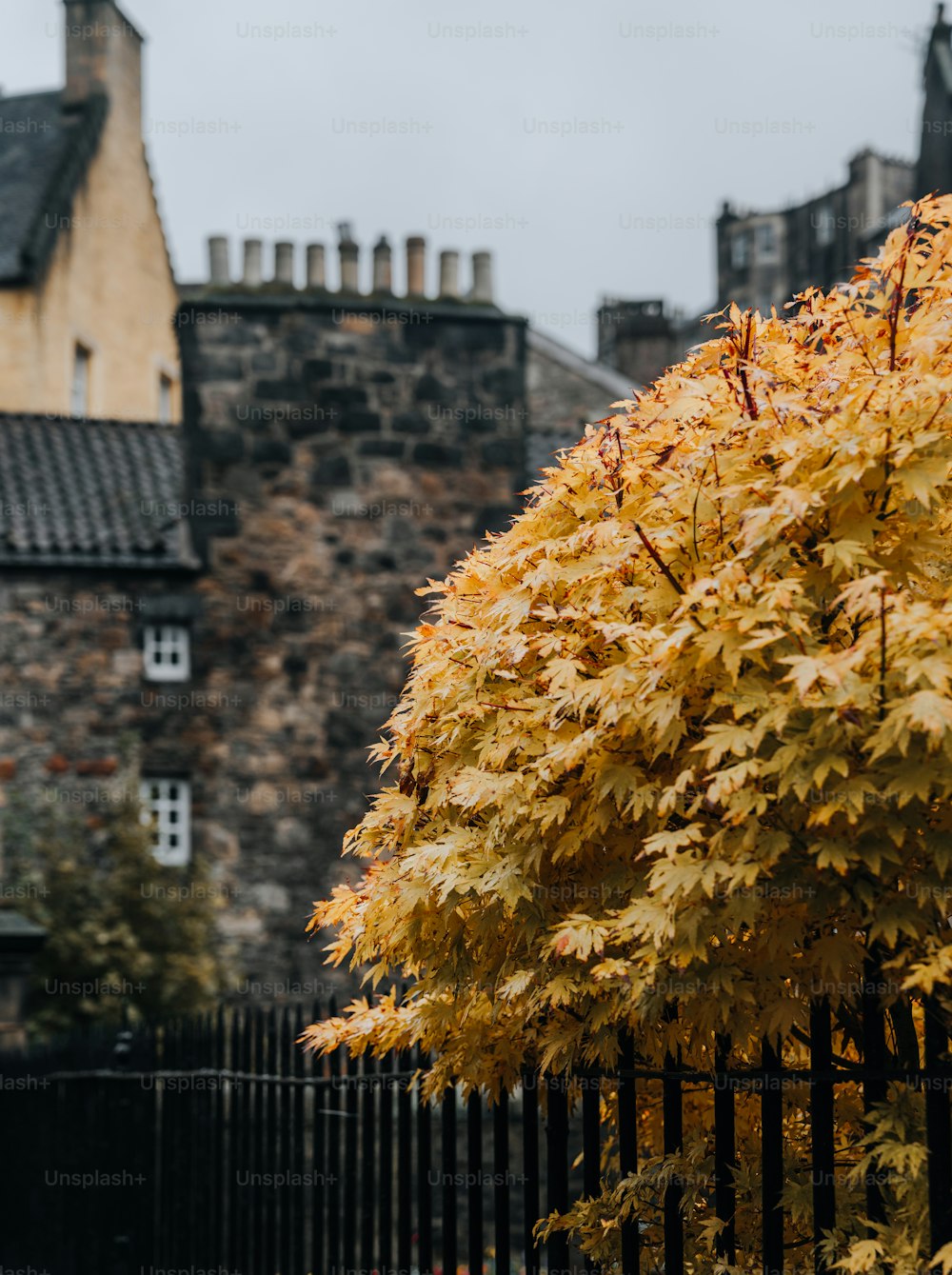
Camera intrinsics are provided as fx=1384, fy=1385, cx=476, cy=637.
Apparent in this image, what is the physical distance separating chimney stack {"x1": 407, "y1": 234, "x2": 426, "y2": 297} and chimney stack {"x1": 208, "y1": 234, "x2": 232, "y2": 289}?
1.96m

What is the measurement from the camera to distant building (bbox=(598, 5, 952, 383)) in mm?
30375

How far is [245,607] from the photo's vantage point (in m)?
14.8

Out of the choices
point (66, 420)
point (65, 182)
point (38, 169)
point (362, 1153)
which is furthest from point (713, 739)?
point (38, 169)

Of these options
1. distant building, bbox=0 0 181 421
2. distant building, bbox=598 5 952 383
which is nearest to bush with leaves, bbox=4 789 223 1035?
distant building, bbox=0 0 181 421

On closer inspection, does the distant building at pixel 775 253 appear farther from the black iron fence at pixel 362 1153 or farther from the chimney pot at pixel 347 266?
the black iron fence at pixel 362 1153

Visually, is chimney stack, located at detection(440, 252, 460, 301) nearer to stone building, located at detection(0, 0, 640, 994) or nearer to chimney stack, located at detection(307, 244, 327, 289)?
stone building, located at detection(0, 0, 640, 994)

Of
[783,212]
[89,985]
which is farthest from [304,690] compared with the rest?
[783,212]

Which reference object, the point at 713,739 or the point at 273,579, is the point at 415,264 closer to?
the point at 273,579

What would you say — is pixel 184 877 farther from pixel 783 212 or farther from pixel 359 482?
pixel 783 212

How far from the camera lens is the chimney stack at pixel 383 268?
49.8 feet

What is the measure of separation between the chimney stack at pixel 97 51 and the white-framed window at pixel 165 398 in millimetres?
5099

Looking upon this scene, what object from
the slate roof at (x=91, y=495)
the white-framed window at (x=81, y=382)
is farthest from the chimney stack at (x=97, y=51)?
the slate roof at (x=91, y=495)

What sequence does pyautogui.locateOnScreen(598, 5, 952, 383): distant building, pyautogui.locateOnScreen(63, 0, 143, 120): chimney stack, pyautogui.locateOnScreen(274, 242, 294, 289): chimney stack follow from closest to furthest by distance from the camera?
pyautogui.locateOnScreen(274, 242, 294, 289): chimney stack, pyautogui.locateOnScreen(63, 0, 143, 120): chimney stack, pyautogui.locateOnScreen(598, 5, 952, 383): distant building

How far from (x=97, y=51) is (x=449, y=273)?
467 inches
